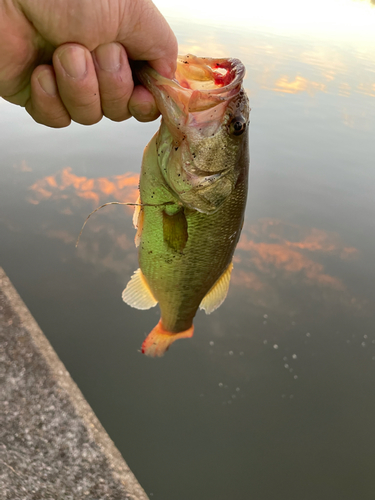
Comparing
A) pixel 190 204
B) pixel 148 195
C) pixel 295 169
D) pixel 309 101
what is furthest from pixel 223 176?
pixel 309 101

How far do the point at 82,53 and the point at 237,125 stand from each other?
0.67 m

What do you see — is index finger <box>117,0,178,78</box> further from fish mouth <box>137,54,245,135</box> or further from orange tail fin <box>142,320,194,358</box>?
orange tail fin <box>142,320,194,358</box>

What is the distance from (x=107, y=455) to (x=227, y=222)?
2.06m

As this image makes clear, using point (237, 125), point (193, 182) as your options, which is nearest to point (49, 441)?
point (193, 182)

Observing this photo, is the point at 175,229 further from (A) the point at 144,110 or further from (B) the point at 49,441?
(B) the point at 49,441

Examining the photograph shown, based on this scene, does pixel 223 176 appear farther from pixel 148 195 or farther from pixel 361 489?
pixel 361 489

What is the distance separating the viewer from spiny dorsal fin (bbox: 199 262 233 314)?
2.18m

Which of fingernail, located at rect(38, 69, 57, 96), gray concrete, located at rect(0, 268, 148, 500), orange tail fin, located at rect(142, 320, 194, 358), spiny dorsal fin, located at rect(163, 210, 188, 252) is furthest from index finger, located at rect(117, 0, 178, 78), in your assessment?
gray concrete, located at rect(0, 268, 148, 500)

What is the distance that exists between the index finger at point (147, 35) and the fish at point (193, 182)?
0.06m

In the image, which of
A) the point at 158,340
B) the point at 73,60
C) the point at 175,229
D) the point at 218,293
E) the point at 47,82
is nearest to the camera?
the point at 73,60

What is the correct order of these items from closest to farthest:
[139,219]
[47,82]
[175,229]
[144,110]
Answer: [47,82] → [144,110] → [175,229] → [139,219]

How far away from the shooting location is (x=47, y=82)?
4.60 feet

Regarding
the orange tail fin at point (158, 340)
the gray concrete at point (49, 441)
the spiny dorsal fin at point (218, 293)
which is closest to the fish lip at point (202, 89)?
the spiny dorsal fin at point (218, 293)

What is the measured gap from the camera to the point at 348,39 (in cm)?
2845
